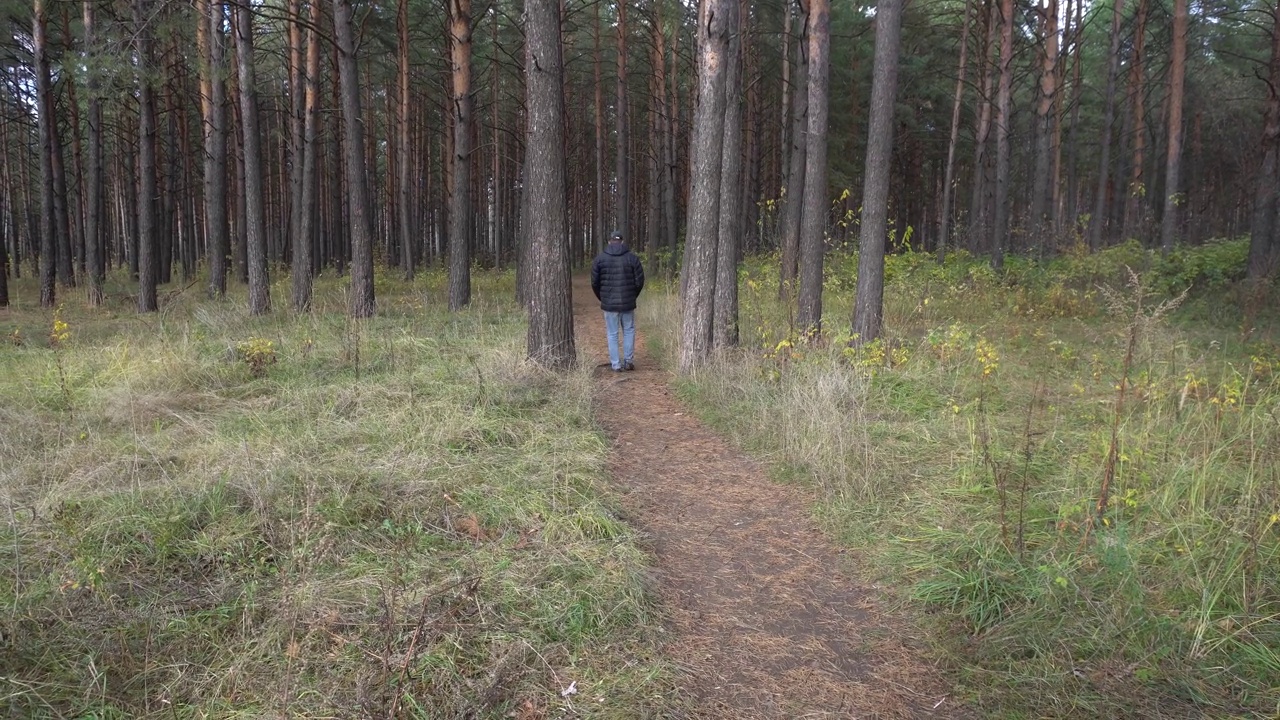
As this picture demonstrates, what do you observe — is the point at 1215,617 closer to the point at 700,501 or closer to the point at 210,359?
the point at 700,501

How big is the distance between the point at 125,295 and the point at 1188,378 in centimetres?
2053

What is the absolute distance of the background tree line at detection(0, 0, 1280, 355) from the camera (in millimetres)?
9594

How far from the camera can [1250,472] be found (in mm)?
3818

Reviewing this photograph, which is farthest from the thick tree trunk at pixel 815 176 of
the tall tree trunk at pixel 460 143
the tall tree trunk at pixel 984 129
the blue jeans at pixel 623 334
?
the tall tree trunk at pixel 984 129

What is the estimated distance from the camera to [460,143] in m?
14.9

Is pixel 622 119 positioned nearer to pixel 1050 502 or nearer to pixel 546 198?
pixel 546 198

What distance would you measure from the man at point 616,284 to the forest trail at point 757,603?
121 inches

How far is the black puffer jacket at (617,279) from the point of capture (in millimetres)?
9055

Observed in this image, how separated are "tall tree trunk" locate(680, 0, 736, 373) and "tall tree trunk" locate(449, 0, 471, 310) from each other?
738 centimetres

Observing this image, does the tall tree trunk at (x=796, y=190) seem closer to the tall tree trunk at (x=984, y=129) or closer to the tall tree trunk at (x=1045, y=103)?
the tall tree trunk at (x=984, y=129)

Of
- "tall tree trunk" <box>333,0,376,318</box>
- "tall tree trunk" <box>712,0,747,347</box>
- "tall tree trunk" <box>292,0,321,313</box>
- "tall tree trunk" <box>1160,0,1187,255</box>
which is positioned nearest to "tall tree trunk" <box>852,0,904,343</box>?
"tall tree trunk" <box>712,0,747,347</box>

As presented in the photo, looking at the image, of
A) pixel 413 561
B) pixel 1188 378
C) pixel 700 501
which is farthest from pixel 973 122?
pixel 413 561

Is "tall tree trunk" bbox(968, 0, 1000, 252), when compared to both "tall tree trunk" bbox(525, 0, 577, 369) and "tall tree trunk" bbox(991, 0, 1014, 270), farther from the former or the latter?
"tall tree trunk" bbox(525, 0, 577, 369)

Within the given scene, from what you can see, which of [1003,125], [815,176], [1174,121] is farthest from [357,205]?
[1174,121]
